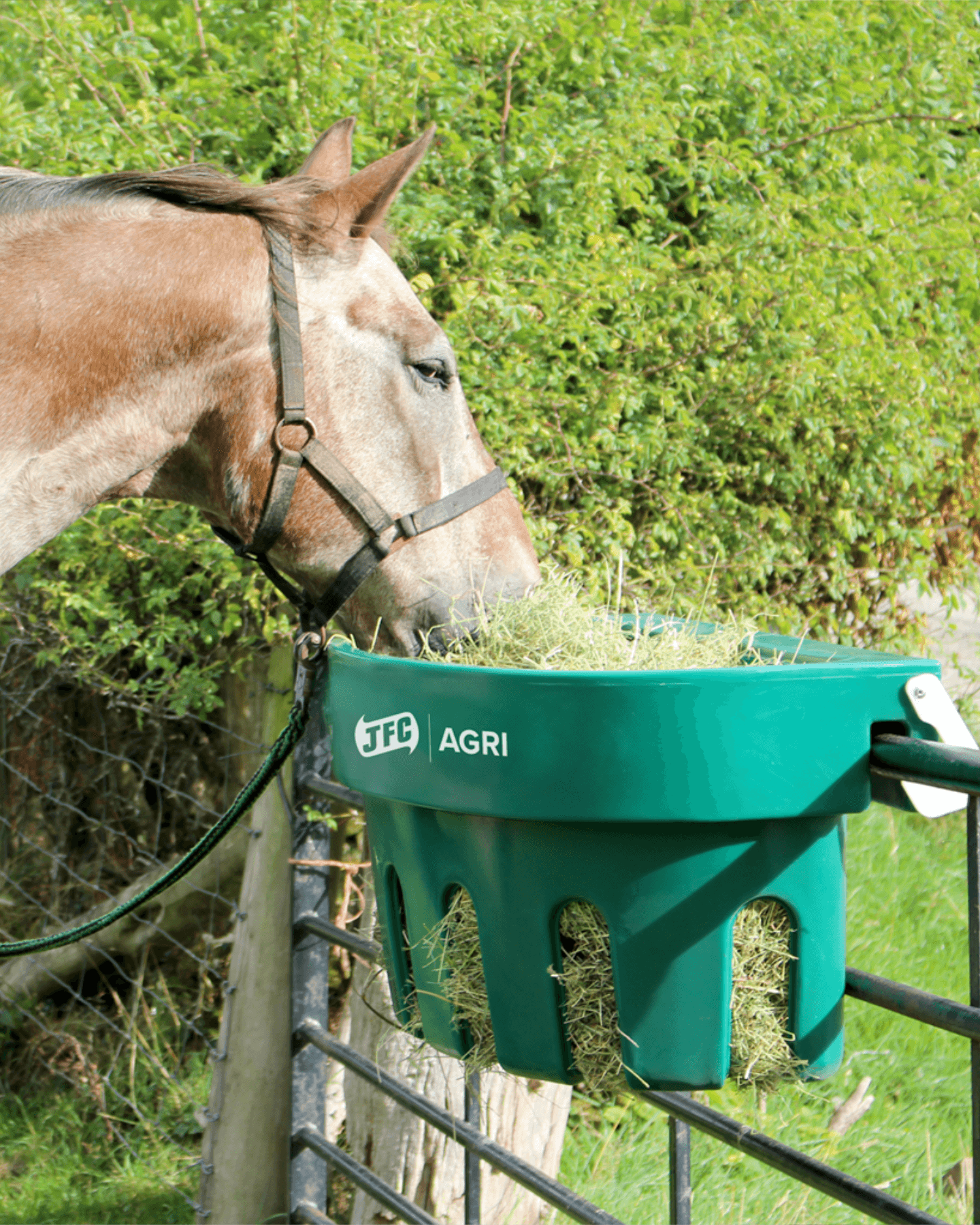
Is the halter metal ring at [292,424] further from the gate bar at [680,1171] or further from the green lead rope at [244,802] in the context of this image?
the gate bar at [680,1171]

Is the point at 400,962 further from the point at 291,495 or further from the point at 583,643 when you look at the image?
the point at 291,495

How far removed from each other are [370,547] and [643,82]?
5.78 feet

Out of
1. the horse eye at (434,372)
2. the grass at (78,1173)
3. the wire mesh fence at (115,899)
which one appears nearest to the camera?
the horse eye at (434,372)

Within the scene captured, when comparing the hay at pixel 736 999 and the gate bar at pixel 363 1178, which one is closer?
the hay at pixel 736 999

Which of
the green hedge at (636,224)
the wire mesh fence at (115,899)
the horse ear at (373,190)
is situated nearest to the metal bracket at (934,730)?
the horse ear at (373,190)

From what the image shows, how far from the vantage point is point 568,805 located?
0.99 metres

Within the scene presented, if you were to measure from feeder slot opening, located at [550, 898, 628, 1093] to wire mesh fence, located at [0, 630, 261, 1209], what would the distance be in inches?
83.6

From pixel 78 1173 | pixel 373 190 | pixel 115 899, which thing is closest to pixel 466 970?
pixel 373 190

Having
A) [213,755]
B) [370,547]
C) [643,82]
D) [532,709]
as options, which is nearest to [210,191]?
[370,547]

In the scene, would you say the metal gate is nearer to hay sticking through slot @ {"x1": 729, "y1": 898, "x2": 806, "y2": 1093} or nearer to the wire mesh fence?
hay sticking through slot @ {"x1": 729, "y1": 898, "x2": 806, "y2": 1093}

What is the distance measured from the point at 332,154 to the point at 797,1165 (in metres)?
2.00

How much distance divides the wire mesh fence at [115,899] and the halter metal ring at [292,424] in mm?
1444

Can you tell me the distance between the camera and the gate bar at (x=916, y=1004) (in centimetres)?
98

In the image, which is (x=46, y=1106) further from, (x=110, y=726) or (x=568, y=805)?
(x=568, y=805)
